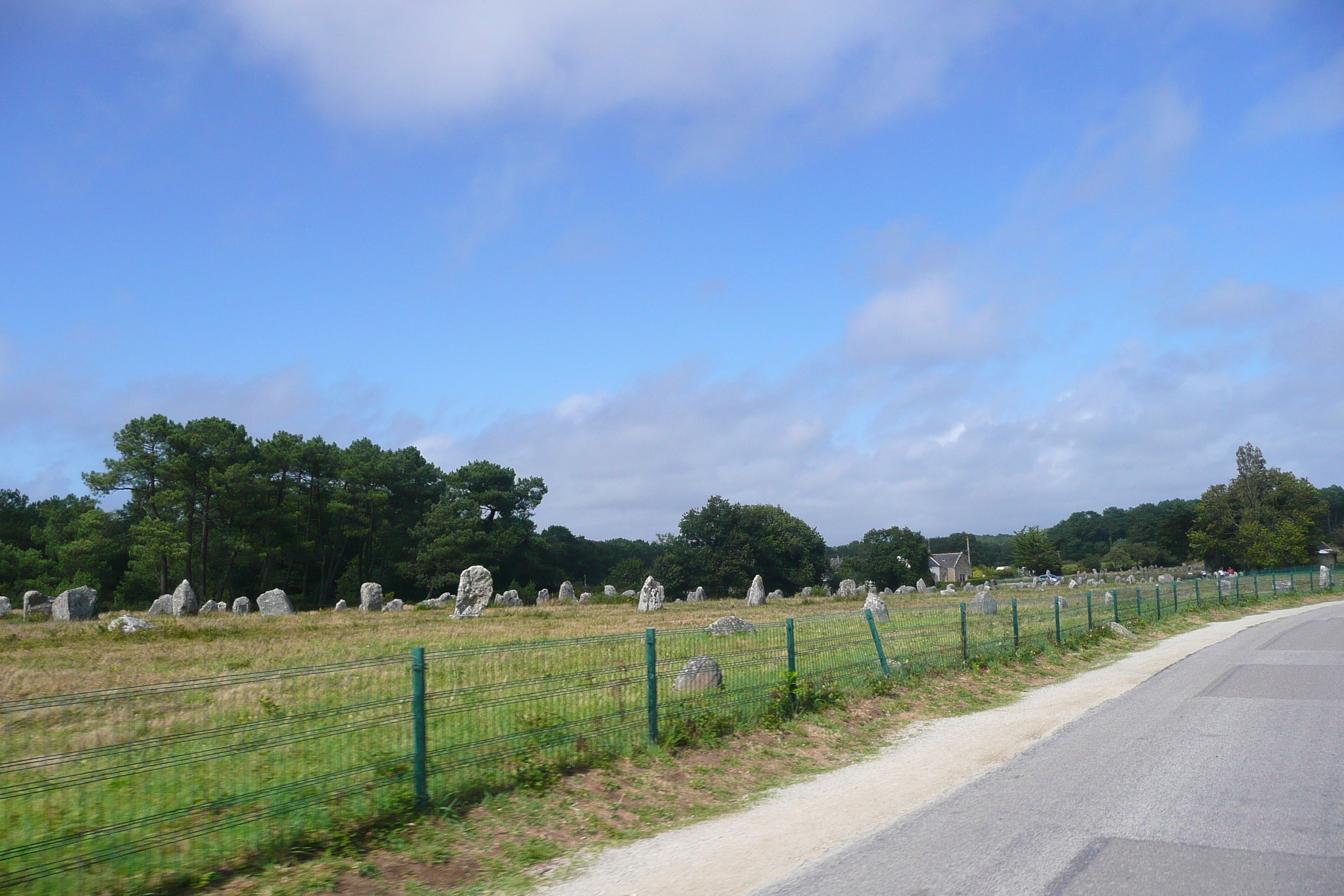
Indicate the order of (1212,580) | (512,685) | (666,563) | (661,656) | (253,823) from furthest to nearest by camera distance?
(666,563), (1212,580), (661,656), (512,685), (253,823)

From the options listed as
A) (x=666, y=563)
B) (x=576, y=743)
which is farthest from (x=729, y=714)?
(x=666, y=563)

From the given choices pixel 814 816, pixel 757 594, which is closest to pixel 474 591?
pixel 757 594

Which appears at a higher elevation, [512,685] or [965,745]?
[512,685]

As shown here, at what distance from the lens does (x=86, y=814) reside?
5.59 metres

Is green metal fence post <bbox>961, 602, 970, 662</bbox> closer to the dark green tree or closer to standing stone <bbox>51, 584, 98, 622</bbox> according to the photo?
standing stone <bbox>51, 584, 98, 622</bbox>

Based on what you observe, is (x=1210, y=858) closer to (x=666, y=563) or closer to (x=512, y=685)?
(x=512, y=685)

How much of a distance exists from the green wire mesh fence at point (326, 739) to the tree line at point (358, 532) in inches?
1882

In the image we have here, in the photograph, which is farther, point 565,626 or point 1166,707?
point 565,626

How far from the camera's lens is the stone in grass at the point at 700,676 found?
1027 cm

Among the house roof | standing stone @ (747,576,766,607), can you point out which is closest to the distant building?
the house roof

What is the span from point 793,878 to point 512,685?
11.4ft

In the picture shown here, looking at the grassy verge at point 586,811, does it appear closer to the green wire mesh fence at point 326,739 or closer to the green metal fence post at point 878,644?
the green wire mesh fence at point 326,739

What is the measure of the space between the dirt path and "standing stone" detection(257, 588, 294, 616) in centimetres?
3409

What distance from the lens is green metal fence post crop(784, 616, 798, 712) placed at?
1117 centimetres
